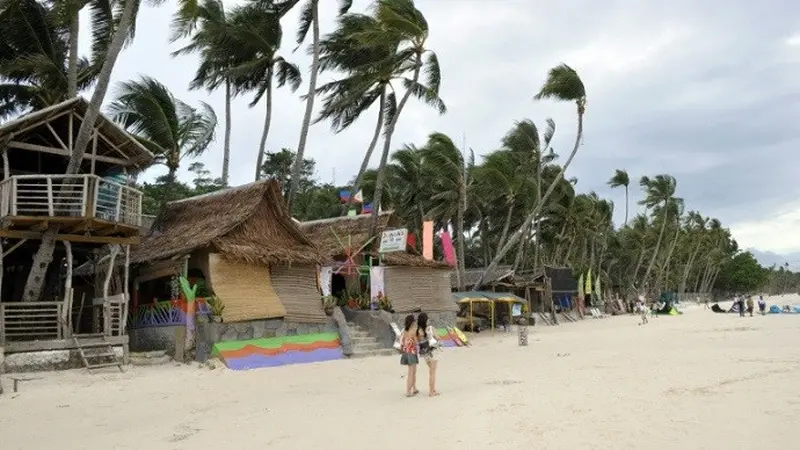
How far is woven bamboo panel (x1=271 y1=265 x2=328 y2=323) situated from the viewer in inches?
657

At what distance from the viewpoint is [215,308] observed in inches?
580

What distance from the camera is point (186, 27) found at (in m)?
16.3

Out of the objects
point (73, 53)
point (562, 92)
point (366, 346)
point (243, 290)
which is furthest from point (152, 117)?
point (562, 92)

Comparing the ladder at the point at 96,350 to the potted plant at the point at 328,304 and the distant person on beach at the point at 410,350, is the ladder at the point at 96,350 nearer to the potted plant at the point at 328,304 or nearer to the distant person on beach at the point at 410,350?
the potted plant at the point at 328,304

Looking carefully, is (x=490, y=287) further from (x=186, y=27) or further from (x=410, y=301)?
(x=186, y=27)

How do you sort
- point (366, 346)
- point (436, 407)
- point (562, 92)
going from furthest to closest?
point (562, 92), point (366, 346), point (436, 407)

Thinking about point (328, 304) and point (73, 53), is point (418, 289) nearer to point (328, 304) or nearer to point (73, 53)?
point (328, 304)

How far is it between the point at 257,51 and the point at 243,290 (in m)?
9.55

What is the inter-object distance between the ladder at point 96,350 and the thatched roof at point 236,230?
2.61m

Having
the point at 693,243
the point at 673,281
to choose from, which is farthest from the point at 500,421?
the point at 673,281

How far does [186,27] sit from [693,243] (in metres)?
66.6

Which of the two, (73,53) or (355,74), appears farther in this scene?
(355,74)

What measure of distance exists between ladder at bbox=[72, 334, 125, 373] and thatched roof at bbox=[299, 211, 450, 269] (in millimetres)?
7367

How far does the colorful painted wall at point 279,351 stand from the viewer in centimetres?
1436
